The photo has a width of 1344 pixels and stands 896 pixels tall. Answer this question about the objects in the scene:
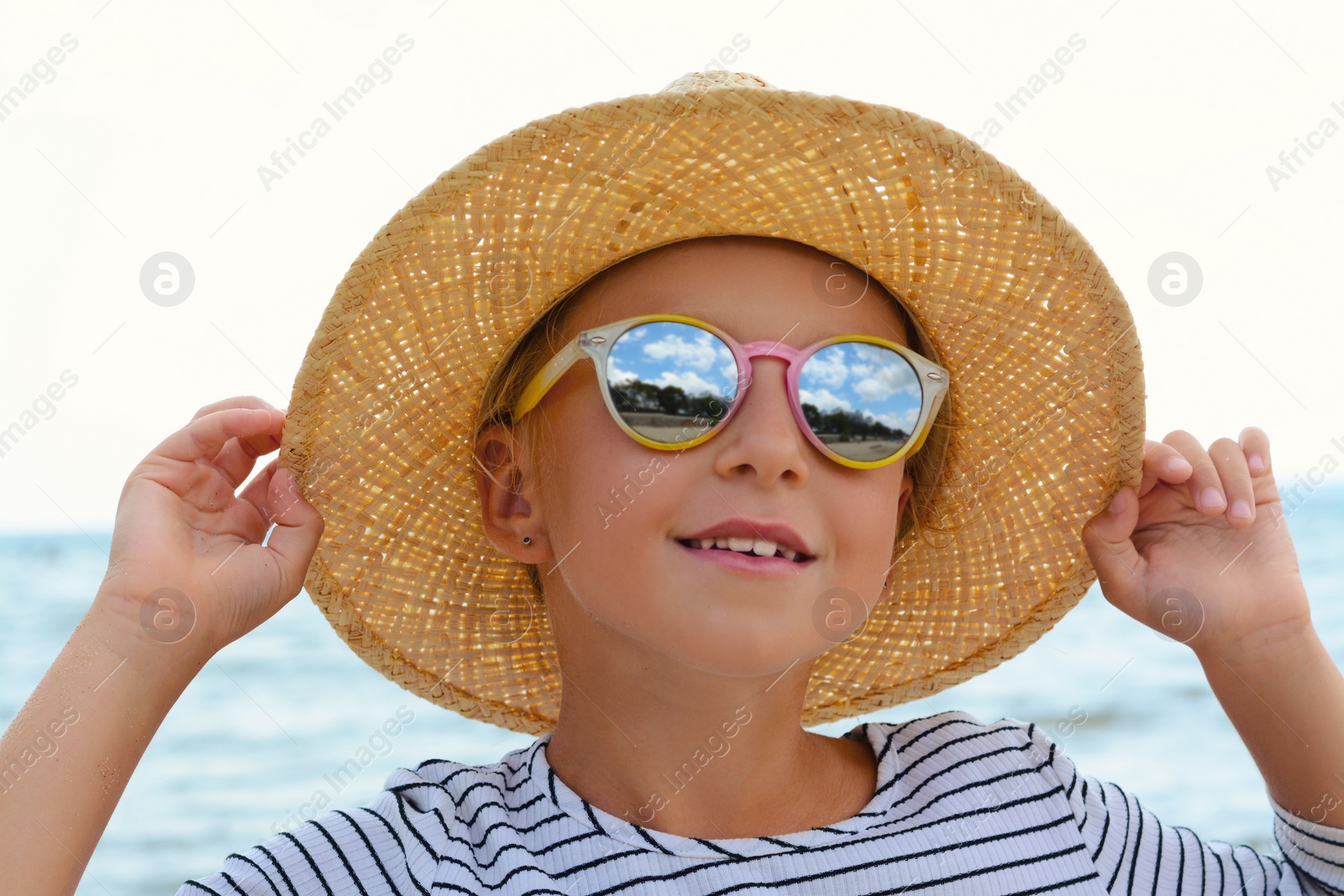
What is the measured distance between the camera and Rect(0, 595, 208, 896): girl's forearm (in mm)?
1647

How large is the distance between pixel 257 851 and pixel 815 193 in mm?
1392

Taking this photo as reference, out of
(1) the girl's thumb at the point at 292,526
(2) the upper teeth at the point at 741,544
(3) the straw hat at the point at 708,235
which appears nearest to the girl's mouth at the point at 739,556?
(2) the upper teeth at the point at 741,544

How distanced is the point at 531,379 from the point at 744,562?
56 centimetres

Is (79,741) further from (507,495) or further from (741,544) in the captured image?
(741,544)

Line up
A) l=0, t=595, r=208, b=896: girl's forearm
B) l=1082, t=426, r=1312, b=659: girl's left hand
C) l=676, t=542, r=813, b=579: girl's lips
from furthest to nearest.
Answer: l=1082, t=426, r=1312, b=659: girl's left hand < l=676, t=542, r=813, b=579: girl's lips < l=0, t=595, r=208, b=896: girl's forearm

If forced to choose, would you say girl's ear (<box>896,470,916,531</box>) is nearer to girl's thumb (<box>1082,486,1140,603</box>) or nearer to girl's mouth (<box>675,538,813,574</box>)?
girl's thumb (<box>1082,486,1140,603</box>)

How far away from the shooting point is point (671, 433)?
6.24ft

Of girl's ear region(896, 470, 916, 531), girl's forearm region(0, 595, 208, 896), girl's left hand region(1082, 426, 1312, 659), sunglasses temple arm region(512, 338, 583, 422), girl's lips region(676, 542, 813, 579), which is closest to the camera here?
girl's forearm region(0, 595, 208, 896)

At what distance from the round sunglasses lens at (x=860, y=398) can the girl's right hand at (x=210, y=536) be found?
933 mm

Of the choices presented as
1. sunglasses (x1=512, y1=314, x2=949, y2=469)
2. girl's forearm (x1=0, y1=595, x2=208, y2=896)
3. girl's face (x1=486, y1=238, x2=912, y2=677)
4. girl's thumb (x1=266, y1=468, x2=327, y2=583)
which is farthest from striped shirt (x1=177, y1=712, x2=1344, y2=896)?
sunglasses (x1=512, y1=314, x2=949, y2=469)

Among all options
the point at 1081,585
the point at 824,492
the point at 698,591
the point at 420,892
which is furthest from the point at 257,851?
the point at 1081,585

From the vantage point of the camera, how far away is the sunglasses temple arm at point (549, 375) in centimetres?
204

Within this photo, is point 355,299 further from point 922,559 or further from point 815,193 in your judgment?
point 922,559

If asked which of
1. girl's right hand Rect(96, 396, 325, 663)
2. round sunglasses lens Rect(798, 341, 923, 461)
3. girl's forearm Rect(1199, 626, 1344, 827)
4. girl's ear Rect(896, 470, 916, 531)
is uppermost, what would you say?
girl's forearm Rect(1199, 626, 1344, 827)
